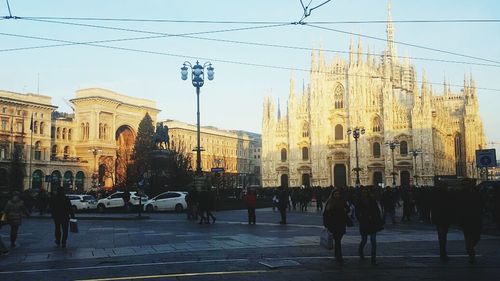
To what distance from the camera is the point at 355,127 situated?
59.1 meters

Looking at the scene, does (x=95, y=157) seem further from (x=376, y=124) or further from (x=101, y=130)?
(x=376, y=124)

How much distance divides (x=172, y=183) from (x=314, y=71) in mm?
38597

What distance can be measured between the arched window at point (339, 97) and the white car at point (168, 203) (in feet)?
147

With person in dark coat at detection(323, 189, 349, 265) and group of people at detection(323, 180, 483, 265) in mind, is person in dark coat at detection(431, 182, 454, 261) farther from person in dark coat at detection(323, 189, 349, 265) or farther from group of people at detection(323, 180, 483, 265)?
person in dark coat at detection(323, 189, 349, 265)

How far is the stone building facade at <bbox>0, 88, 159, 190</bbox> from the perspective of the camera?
66562 mm

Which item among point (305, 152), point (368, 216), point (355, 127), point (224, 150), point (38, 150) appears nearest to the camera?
point (368, 216)

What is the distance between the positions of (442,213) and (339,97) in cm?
6163

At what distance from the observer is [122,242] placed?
13453 mm

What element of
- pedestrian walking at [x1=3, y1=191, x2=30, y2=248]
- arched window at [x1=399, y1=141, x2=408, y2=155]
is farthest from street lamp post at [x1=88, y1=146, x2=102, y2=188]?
pedestrian walking at [x1=3, y1=191, x2=30, y2=248]

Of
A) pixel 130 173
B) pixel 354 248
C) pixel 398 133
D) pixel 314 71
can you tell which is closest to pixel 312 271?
pixel 354 248

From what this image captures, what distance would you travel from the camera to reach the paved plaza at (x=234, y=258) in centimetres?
792

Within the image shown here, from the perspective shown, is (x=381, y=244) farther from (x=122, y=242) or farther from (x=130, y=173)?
(x=130, y=173)

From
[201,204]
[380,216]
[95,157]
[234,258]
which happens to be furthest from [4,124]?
[380,216]

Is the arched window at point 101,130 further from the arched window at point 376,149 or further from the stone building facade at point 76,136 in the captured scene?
the arched window at point 376,149
